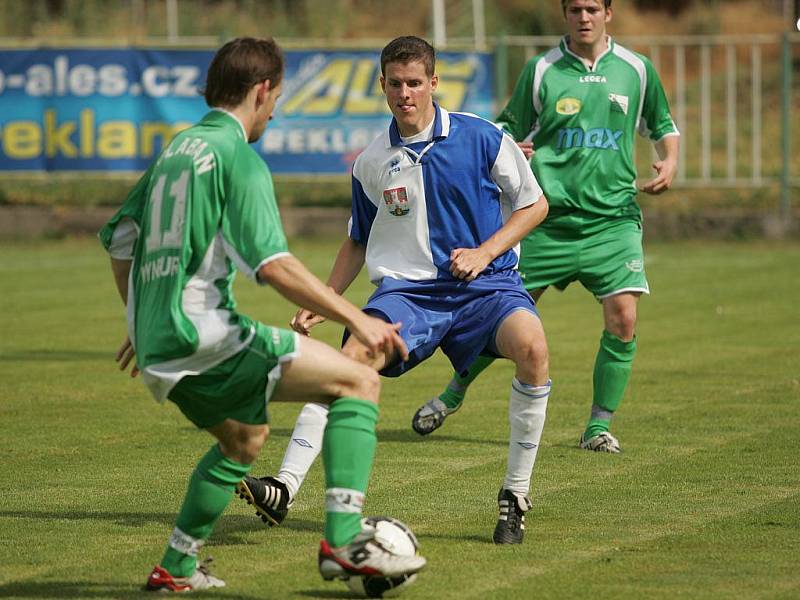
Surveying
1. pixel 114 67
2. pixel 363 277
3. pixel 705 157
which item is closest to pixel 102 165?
pixel 114 67

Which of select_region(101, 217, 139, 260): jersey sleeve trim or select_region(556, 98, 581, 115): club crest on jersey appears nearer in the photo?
select_region(101, 217, 139, 260): jersey sleeve trim

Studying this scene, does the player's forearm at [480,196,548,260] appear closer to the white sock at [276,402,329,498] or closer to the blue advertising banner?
the white sock at [276,402,329,498]

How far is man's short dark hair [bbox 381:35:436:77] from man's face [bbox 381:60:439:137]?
18 mm

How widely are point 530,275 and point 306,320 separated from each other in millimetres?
2635

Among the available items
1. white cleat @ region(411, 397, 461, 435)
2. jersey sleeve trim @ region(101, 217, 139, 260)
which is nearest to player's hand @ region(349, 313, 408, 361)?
jersey sleeve trim @ region(101, 217, 139, 260)

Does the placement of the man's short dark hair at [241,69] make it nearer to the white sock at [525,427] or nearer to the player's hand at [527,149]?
the white sock at [525,427]

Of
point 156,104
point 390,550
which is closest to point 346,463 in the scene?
point 390,550

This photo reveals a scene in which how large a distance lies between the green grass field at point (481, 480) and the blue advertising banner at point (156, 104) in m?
8.00

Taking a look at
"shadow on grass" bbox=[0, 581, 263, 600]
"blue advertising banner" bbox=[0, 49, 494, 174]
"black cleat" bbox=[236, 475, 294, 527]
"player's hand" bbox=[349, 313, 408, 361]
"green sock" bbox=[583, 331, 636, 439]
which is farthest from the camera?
"blue advertising banner" bbox=[0, 49, 494, 174]

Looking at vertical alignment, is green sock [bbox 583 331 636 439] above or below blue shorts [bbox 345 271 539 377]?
below

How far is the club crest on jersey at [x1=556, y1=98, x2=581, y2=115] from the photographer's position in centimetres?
867

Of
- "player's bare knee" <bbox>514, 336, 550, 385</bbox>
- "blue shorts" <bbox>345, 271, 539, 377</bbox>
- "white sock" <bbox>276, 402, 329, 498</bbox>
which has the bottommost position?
"white sock" <bbox>276, 402, 329, 498</bbox>

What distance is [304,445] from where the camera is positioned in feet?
21.2

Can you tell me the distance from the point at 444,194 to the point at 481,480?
156cm
